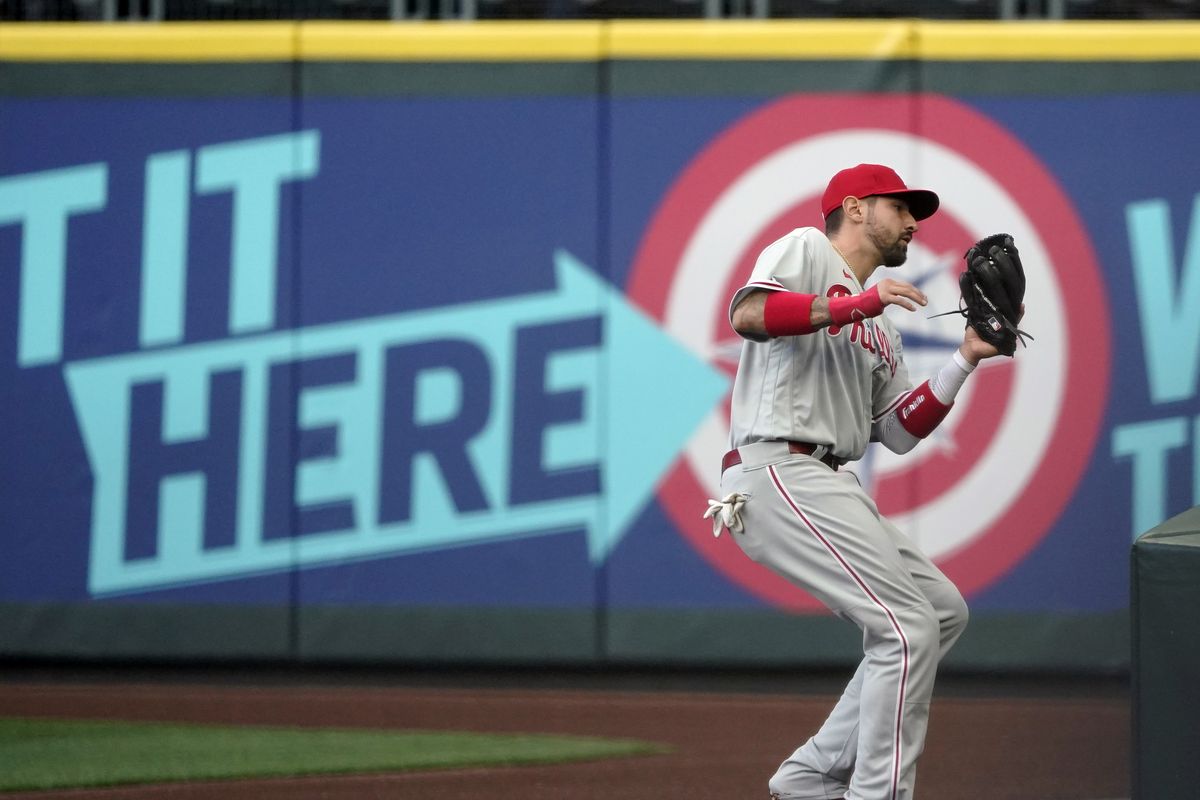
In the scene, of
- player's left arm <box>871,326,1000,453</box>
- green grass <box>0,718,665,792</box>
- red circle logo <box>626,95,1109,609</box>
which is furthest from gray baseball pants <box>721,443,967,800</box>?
red circle logo <box>626,95,1109,609</box>

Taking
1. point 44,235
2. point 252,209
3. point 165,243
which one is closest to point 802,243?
point 252,209

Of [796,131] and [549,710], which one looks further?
[796,131]

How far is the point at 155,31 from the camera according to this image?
7.01 m

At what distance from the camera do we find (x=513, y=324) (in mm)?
6949

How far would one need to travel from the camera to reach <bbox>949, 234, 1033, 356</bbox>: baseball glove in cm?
386

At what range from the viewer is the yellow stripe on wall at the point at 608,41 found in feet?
22.5

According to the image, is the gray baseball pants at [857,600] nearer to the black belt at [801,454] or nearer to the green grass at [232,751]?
the black belt at [801,454]

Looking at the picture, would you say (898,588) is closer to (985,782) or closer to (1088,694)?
(985,782)

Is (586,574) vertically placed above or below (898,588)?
below

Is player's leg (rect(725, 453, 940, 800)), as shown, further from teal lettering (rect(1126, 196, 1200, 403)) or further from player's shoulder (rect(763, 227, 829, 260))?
teal lettering (rect(1126, 196, 1200, 403))

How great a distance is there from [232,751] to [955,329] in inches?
138

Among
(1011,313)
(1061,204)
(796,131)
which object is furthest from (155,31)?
(1011,313)

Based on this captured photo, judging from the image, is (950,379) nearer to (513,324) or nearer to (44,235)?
(513,324)

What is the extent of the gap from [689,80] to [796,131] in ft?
1.72
